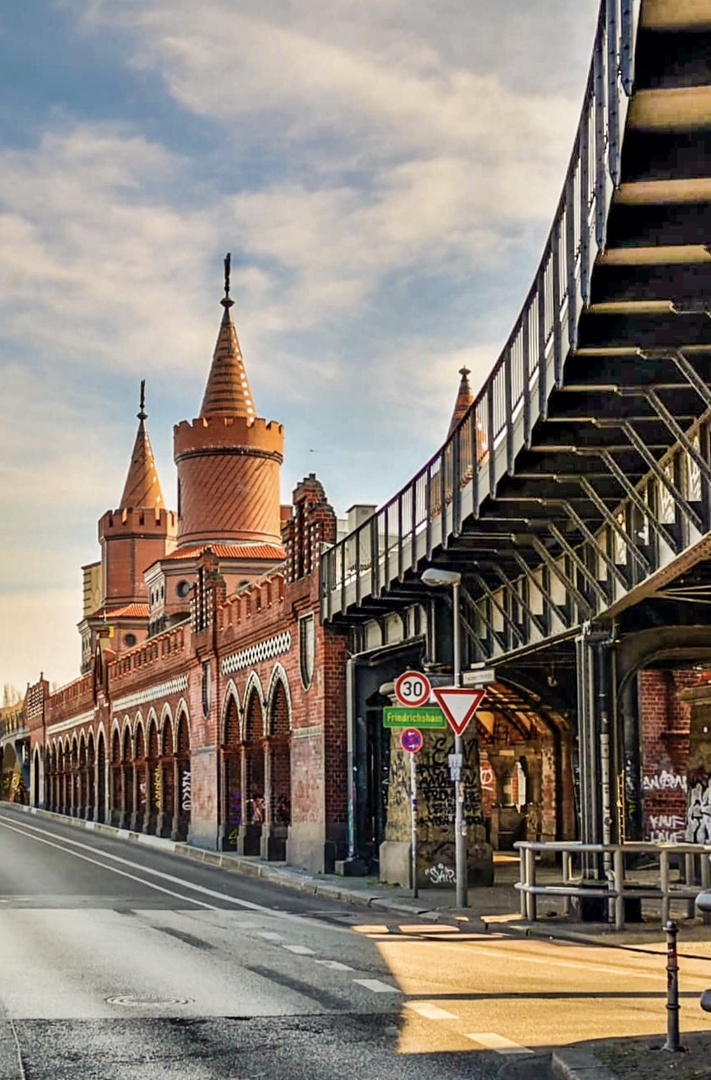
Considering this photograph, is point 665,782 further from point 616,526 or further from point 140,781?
point 140,781

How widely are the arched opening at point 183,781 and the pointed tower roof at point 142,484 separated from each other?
1882 inches

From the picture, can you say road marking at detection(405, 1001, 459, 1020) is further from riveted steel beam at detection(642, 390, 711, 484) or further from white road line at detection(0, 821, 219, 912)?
white road line at detection(0, 821, 219, 912)

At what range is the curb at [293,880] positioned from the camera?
23266 mm

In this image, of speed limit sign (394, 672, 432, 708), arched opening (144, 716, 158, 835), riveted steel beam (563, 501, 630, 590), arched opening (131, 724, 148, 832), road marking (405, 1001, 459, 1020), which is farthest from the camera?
arched opening (131, 724, 148, 832)

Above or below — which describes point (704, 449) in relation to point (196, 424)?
below

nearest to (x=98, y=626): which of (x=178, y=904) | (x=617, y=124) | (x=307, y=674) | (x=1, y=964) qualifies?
(x=307, y=674)

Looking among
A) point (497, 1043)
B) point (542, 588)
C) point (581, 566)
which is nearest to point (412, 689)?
point (542, 588)

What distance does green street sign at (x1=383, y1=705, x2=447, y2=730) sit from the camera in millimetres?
25266

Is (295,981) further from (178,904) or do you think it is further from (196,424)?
(196,424)

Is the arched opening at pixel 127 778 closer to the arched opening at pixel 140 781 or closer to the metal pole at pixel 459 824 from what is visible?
the arched opening at pixel 140 781

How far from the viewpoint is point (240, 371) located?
244ft

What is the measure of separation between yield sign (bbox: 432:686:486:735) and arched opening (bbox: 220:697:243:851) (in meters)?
19.9

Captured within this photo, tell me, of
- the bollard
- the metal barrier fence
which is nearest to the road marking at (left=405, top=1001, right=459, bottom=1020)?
the bollard

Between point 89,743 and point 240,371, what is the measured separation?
1854 cm
